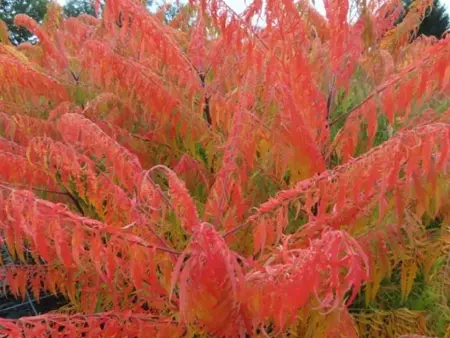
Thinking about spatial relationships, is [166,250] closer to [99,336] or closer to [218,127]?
[99,336]

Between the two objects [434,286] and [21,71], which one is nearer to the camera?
[434,286]

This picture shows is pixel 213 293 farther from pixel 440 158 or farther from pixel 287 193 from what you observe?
pixel 440 158

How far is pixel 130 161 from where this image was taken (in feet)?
5.56

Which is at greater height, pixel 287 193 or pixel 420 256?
pixel 287 193

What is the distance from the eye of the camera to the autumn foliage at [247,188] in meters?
1.37

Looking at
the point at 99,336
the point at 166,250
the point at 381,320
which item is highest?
the point at 166,250

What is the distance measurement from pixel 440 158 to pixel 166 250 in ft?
2.46

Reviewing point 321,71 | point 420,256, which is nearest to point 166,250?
point 420,256

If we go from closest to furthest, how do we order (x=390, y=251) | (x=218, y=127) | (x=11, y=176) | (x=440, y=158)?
(x=440, y=158), (x=390, y=251), (x=11, y=176), (x=218, y=127)

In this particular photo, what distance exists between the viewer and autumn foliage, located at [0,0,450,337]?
4.50 feet

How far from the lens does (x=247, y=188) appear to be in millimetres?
2133

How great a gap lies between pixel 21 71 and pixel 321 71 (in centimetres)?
131

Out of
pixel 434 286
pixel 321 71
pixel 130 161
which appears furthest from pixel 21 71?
pixel 434 286

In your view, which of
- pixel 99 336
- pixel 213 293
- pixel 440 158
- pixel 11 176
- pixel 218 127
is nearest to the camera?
pixel 440 158
